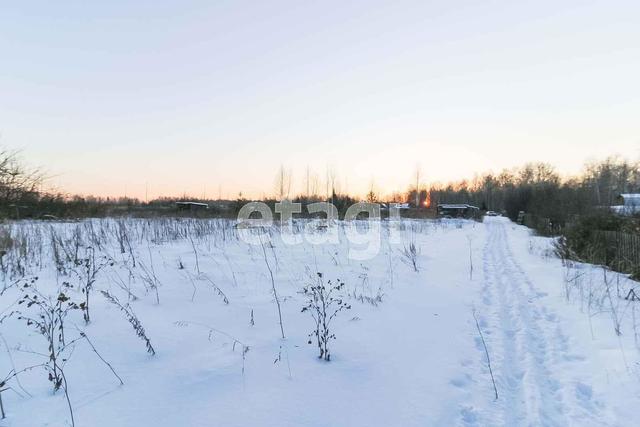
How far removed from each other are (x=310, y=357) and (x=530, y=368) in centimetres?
205

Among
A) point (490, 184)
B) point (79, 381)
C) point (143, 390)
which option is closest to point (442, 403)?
point (143, 390)

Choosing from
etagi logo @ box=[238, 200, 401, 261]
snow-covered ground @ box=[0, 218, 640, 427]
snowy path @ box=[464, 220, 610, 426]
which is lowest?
snowy path @ box=[464, 220, 610, 426]

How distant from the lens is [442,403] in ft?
8.16

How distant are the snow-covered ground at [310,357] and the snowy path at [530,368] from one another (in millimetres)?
16

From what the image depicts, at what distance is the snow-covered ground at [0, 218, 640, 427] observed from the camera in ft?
7.33

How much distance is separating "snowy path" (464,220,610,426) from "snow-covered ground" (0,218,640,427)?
0.02m

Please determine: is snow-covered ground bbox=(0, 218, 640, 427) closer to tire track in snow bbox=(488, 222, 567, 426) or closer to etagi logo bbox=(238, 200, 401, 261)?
tire track in snow bbox=(488, 222, 567, 426)

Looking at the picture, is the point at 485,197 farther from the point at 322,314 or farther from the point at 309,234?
the point at 322,314

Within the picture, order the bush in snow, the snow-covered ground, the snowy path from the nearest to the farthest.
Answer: the snow-covered ground < the snowy path < the bush in snow

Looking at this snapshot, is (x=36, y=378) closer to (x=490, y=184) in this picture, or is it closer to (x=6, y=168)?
(x=6, y=168)

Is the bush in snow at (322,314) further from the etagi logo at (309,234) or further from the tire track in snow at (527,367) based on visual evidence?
the etagi logo at (309,234)

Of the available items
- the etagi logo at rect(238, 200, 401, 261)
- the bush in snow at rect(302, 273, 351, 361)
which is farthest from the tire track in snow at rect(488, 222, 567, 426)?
the etagi logo at rect(238, 200, 401, 261)

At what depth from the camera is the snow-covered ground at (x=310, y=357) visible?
Answer: 7.33 feet

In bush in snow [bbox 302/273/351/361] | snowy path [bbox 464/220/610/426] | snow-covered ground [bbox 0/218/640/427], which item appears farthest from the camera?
bush in snow [bbox 302/273/351/361]
